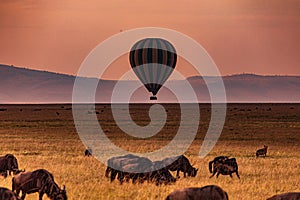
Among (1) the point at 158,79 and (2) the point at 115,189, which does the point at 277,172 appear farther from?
(1) the point at 158,79

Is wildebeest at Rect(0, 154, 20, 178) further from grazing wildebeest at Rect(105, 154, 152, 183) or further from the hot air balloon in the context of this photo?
the hot air balloon

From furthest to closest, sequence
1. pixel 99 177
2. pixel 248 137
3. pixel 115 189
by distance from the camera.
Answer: pixel 248 137, pixel 99 177, pixel 115 189

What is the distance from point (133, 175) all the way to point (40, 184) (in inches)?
214

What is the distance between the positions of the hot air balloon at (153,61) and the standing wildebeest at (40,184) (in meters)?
41.1

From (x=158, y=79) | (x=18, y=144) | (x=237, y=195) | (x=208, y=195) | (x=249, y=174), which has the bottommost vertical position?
(x=208, y=195)

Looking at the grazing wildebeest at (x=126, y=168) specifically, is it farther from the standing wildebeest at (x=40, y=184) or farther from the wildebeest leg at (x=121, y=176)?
the standing wildebeest at (x=40, y=184)

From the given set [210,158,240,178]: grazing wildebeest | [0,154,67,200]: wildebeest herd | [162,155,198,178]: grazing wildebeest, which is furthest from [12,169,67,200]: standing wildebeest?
[210,158,240,178]: grazing wildebeest

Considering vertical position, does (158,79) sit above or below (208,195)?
above

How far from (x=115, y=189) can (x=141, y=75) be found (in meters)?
38.5

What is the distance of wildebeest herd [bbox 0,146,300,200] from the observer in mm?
15562

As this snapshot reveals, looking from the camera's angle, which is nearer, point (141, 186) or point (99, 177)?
point (141, 186)

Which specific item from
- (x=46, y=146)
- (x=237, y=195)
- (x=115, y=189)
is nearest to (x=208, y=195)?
(x=237, y=195)

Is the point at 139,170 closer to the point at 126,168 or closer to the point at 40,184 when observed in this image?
the point at 126,168

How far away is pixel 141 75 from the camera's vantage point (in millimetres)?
60281
